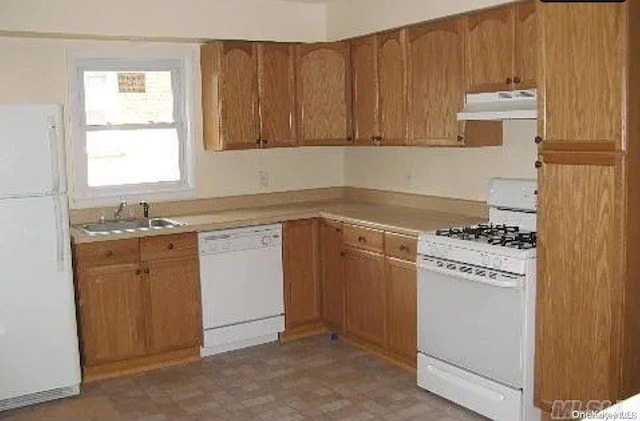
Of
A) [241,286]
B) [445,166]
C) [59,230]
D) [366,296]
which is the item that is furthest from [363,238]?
[59,230]

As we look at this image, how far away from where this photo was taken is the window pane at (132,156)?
4.91 metres

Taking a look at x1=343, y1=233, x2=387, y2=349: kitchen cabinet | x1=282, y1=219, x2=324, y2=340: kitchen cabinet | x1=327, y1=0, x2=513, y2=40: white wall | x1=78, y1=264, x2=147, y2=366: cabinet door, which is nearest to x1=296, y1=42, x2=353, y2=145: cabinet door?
x1=327, y1=0, x2=513, y2=40: white wall

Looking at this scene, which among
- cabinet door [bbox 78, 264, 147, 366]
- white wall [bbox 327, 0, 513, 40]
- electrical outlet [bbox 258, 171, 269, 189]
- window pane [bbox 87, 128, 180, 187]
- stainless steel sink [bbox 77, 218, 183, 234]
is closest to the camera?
white wall [bbox 327, 0, 513, 40]

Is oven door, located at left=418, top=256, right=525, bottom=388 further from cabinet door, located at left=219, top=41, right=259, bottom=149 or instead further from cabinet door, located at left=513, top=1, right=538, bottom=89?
cabinet door, located at left=219, top=41, right=259, bottom=149

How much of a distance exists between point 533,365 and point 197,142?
9.51ft

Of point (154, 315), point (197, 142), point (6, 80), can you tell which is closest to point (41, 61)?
point (6, 80)

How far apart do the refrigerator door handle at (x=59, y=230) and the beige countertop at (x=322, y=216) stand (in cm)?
23

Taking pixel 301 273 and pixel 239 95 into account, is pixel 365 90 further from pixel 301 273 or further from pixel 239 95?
pixel 301 273

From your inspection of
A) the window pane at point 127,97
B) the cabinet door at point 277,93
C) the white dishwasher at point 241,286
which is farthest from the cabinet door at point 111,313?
the cabinet door at point 277,93

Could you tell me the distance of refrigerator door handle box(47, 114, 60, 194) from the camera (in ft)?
12.9

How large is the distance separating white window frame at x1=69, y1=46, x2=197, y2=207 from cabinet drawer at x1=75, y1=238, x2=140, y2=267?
620 millimetres

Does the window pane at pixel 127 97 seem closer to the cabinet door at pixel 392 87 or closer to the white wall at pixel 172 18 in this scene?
the white wall at pixel 172 18

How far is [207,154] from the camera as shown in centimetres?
528

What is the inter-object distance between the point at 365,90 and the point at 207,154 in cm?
126
